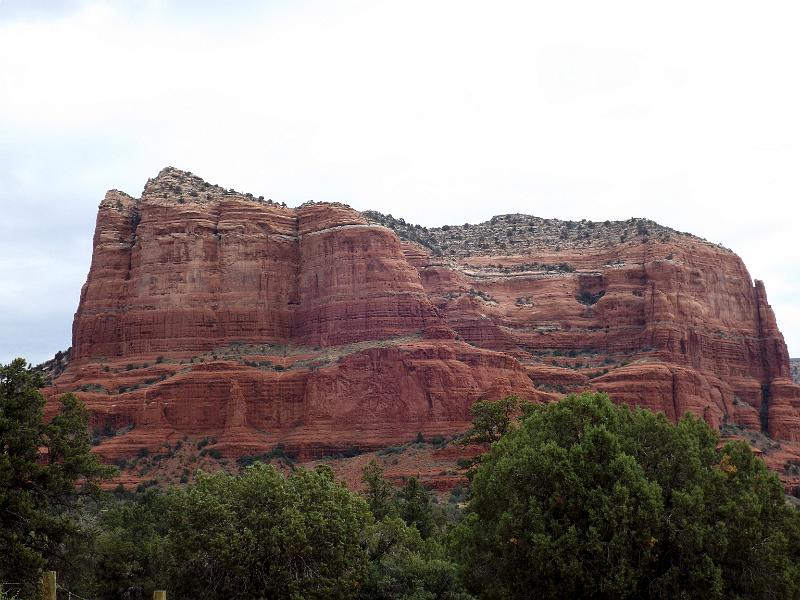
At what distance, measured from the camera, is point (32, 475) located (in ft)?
85.1

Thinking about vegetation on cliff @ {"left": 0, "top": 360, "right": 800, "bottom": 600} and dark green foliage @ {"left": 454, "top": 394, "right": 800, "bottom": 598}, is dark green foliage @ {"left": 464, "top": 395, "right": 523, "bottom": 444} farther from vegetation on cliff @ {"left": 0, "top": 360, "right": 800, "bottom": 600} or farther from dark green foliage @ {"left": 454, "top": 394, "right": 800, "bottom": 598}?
dark green foliage @ {"left": 454, "top": 394, "right": 800, "bottom": 598}

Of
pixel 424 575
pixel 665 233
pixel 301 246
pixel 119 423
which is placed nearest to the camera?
pixel 424 575

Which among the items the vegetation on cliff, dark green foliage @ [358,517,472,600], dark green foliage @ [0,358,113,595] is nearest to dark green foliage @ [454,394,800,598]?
the vegetation on cliff

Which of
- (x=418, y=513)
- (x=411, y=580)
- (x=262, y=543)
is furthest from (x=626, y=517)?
(x=418, y=513)

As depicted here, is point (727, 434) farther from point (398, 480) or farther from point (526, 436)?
point (526, 436)

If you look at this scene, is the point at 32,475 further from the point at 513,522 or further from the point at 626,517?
the point at 626,517

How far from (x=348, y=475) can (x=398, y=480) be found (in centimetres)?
399

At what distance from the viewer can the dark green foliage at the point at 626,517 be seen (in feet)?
76.1

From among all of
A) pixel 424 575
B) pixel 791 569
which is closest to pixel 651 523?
pixel 791 569

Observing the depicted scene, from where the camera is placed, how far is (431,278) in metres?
104

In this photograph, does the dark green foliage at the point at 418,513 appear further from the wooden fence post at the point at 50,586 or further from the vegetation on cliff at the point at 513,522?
the wooden fence post at the point at 50,586

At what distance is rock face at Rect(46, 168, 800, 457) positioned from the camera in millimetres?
81375

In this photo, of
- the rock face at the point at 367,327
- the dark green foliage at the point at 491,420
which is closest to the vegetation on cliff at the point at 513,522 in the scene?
the dark green foliage at the point at 491,420

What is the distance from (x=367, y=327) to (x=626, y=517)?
65668mm
